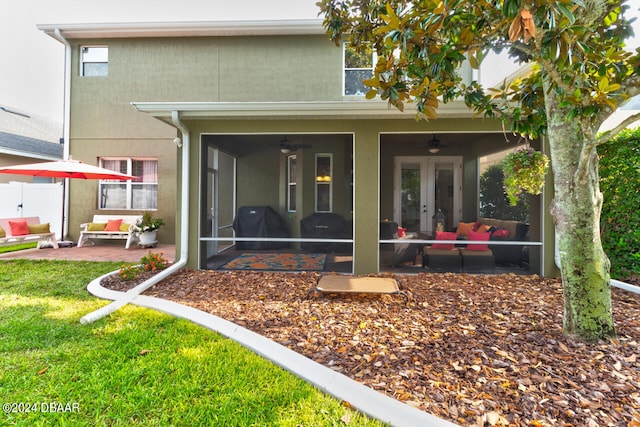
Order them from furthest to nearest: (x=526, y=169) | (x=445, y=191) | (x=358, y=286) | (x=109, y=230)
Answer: (x=109, y=230), (x=445, y=191), (x=358, y=286), (x=526, y=169)

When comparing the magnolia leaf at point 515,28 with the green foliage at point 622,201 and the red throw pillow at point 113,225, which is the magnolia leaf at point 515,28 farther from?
the red throw pillow at point 113,225

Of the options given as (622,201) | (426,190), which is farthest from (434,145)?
(622,201)

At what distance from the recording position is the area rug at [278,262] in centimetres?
577

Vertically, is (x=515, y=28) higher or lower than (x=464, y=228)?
higher

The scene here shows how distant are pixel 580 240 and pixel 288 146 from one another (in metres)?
4.56

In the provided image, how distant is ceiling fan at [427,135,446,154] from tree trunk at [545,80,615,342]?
2.68 meters

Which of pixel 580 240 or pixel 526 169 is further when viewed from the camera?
pixel 526 169

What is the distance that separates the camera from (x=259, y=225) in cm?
589

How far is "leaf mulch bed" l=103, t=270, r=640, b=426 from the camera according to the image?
6.62 ft

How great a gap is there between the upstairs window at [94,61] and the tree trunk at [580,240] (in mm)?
11972

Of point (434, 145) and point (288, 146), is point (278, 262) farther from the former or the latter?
point (434, 145)

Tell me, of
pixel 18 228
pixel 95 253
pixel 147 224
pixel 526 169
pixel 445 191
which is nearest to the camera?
pixel 526 169

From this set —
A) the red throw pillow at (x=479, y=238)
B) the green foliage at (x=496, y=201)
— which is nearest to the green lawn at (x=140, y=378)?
the red throw pillow at (x=479, y=238)

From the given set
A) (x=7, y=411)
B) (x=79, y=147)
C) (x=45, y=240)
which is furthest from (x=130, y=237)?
(x=7, y=411)
